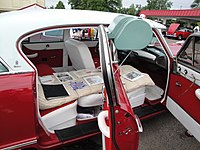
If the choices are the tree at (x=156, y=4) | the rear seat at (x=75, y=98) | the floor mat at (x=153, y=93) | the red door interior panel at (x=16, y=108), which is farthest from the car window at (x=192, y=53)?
the tree at (x=156, y=4)

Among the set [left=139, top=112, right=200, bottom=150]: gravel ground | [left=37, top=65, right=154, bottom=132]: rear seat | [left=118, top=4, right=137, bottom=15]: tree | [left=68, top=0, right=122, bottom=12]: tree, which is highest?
[left=68, top=0, right=122, bottom=12]: tree

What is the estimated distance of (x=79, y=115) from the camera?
2.47m

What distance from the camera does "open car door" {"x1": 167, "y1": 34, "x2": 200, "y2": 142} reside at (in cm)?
210

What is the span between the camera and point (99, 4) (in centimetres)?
3697

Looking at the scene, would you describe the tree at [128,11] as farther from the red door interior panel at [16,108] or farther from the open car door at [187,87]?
the red door interior panel at [16,108]

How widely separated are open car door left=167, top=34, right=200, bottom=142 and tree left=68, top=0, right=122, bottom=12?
35.3 m

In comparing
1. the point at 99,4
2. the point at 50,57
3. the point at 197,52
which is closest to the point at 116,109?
the point at 197,52

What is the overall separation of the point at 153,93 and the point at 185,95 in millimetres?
808

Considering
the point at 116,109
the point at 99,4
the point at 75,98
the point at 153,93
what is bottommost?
the point at 153,93

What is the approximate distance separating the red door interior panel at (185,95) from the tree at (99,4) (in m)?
35.3

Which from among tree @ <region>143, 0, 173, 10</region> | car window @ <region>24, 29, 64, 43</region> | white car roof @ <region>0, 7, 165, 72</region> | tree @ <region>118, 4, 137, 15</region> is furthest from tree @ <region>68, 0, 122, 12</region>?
white car roof @ <region>0, 7, 165, 72</region>

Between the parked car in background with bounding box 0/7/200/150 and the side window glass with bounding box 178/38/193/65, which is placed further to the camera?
the side window glass with bounding box 178/38/193/65

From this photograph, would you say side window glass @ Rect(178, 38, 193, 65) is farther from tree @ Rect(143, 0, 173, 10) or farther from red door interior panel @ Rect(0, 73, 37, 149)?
tree @ Rect(143, 0, 173, 10)

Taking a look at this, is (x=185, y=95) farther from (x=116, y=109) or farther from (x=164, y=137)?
(x=116, y=109)
